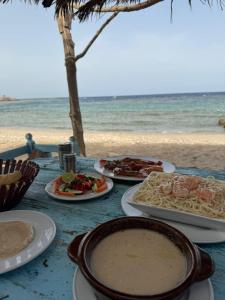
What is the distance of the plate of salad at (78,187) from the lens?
120 cm

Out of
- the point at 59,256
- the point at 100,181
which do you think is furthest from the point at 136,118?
the point at 59,256

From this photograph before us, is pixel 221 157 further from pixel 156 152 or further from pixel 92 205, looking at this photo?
pixel 92 205

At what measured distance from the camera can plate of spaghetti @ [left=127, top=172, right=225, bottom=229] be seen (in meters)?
0.87

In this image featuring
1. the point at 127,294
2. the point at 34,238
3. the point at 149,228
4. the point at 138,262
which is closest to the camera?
the point at 127,294

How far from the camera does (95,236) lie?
2.12 ft

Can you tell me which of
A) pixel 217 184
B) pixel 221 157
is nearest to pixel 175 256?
pixel 217 184

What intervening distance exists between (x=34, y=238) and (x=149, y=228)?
394 mm

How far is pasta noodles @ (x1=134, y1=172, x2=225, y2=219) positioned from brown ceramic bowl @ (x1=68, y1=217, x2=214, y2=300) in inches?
9.3

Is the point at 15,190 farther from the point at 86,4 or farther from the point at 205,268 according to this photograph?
the point at 86,4

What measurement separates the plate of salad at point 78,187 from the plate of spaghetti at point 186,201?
264mm

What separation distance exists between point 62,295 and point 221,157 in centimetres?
612

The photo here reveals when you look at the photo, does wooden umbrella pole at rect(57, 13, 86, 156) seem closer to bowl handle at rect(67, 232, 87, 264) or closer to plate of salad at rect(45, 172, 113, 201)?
plate of salad at rect(45, 172, 113, 201)

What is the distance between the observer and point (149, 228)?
70 cm

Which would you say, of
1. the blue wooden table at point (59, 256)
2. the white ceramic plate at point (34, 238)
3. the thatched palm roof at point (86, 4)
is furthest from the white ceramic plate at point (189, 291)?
the thatched palm roof at point (86, 4)
